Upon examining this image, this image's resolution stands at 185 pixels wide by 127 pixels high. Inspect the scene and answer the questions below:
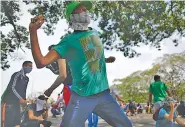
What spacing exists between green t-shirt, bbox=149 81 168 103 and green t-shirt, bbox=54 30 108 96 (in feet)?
14.7

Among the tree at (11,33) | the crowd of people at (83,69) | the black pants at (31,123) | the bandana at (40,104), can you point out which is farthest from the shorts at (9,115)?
the tree at (11,33)

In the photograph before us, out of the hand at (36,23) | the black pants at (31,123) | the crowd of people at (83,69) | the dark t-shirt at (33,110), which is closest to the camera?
the hand at (36,23)

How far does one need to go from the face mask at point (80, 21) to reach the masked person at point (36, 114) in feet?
10.2

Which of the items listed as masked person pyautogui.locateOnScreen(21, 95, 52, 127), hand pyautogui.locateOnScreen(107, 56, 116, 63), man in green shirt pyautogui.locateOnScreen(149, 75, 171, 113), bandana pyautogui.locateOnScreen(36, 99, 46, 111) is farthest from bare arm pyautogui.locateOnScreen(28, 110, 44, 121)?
hand pyautogui.locateOnScreen(107, 56, 116, 63)

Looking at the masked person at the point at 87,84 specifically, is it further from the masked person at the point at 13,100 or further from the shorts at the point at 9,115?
the shorts at the point at 9,115

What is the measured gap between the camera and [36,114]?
20.2 feet

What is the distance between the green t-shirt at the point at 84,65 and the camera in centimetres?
290

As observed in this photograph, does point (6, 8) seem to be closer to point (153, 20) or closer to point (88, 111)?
point (153, 20)

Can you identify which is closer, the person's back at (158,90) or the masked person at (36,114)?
the masked person at (36,114)

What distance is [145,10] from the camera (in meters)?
16.7

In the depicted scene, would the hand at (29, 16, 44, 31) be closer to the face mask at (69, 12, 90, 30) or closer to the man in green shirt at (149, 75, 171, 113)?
the face mask at (69, 12, 90, 30)

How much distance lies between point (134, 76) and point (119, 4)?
40.7 m

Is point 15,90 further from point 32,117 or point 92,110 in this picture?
point 92,110

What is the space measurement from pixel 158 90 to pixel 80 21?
15.1ft
